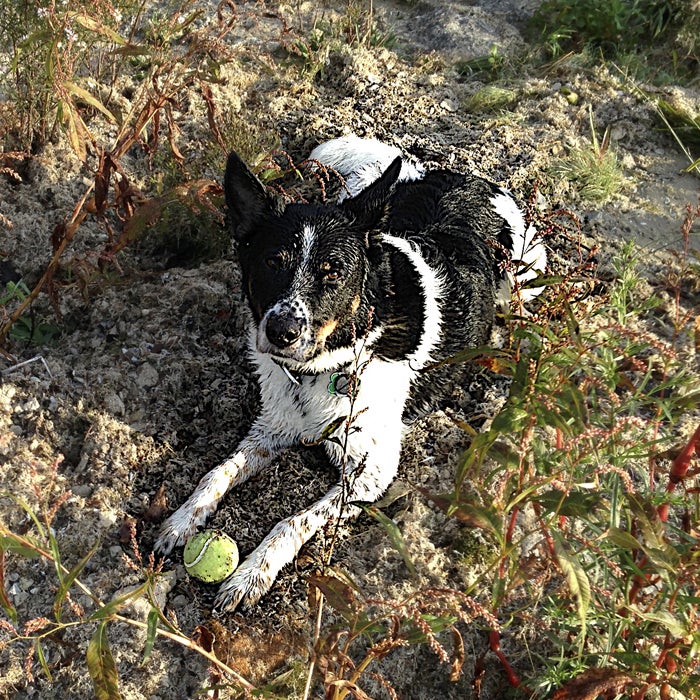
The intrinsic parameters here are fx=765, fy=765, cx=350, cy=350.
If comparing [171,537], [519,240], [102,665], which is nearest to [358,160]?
[519,240]

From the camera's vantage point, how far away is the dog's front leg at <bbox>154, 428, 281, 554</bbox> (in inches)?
124

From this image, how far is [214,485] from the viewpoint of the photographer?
3.29 metres

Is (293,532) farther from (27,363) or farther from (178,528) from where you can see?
(27,363)

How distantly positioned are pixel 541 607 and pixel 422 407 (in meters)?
1.12

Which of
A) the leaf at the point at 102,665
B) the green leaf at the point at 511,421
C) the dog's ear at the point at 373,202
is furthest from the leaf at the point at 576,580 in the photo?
the dog's ear at the point at 373,202

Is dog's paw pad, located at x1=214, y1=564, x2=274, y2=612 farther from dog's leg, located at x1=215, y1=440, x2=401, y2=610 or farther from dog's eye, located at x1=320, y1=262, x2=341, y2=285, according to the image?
dog's eye, located at x1=320, y1=262, x2=341, y2=285

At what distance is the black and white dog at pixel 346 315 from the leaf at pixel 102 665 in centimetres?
91

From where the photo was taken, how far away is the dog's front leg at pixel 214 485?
10.4ft

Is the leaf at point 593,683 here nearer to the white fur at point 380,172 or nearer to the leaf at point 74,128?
the white fur at point 380,172

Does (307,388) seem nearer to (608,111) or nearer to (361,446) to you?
(361,446)

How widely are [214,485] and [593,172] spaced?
323 cm

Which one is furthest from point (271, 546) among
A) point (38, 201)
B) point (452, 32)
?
point (452, 32)

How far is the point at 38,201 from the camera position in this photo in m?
4.28

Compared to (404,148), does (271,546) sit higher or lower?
lower
